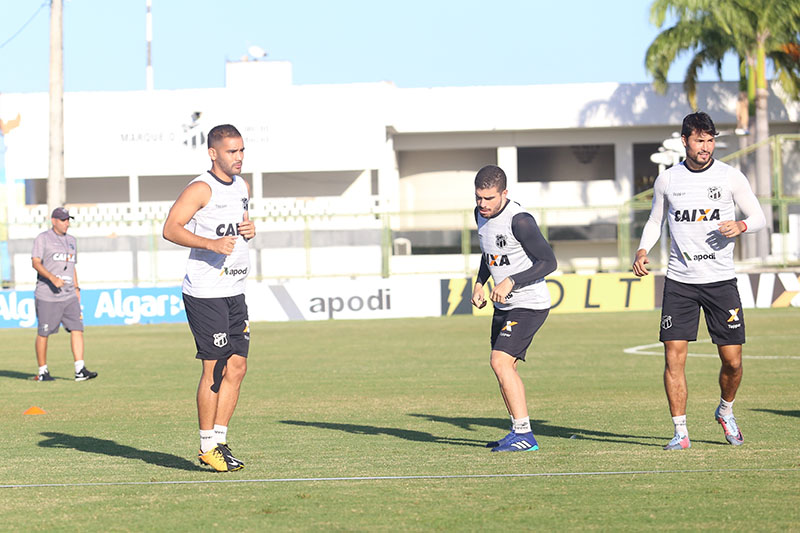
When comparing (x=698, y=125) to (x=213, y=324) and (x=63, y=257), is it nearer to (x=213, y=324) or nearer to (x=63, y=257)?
(x=213, y=324)

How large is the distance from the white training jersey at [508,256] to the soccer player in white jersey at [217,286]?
1.71 metres

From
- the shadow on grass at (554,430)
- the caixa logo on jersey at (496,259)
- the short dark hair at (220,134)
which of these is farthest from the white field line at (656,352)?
the short dark hair at (220,134)

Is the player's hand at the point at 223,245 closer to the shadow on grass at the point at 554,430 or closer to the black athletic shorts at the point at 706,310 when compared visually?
the black athletic shorts at the point at 706,310

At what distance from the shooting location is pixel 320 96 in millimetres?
44281

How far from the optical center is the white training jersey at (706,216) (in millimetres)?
7875

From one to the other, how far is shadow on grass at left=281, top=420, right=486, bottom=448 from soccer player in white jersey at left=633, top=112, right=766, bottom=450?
1.53 metres

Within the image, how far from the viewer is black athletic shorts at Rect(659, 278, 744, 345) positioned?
7895 mm

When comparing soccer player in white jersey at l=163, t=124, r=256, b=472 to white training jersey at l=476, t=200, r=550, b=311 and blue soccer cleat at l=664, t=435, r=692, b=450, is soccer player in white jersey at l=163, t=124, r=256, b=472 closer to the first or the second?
white training jersey at l=476, t=200, r=550, b=311

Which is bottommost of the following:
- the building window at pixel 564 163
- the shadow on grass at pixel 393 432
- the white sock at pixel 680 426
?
the shadow on grass at pixel 393 432

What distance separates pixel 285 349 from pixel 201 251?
39.6 feet

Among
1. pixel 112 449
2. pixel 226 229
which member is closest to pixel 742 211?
pixel 226 229

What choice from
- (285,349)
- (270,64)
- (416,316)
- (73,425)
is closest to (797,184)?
(416,316)

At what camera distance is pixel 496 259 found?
8094 millimetres

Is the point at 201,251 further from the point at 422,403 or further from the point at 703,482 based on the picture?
the point at 422,403
